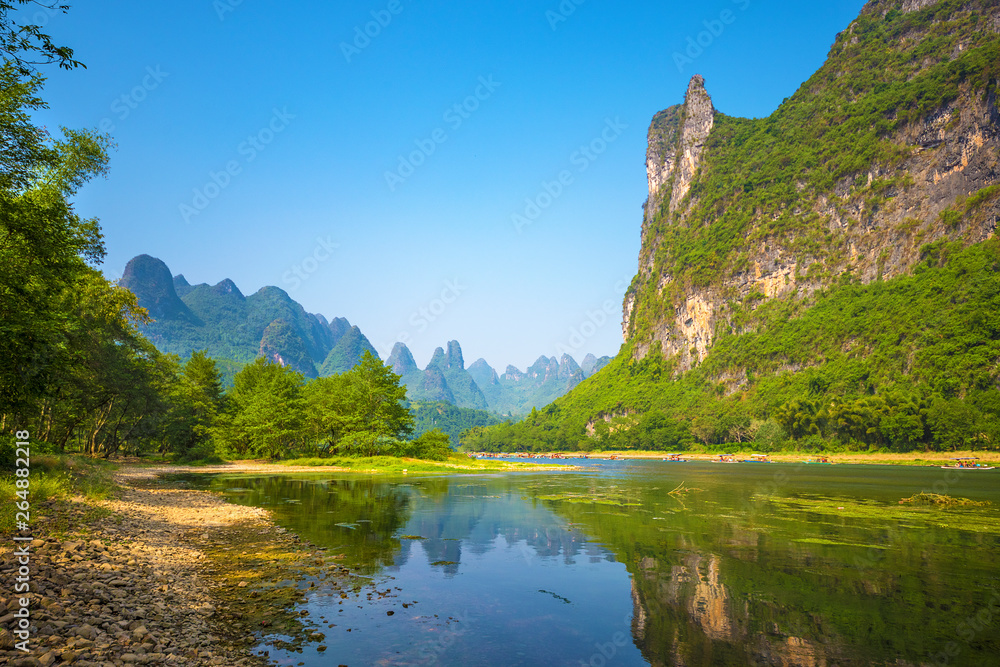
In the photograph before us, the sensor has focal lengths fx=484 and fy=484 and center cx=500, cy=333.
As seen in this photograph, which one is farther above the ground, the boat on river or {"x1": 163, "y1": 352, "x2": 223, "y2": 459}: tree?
{"x1": 163, "y1": 352, "x2": 223, "y2": 459}: tree

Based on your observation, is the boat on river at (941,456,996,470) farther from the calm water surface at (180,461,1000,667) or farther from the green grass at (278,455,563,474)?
the green grass at (278,455,563,474)

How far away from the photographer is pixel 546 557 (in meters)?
18.4

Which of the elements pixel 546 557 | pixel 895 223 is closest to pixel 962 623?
pixel 546 557

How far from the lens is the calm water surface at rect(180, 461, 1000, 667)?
33.3 feet

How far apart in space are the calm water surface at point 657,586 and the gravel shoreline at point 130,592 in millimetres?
1666

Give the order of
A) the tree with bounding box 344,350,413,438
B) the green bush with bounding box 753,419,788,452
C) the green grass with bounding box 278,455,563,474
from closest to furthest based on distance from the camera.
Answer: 1. the green grass with bounding box 278,455,563,474
2. the tree with bounding box 344,350,413,438
3. the green bush with bounding box 753,419,788,452

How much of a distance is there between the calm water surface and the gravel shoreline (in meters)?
1.67

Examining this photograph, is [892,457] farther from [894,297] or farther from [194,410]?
[194,410]

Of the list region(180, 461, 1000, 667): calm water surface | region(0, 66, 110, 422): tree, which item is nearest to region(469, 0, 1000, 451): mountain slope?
region(180, 461, 1000, 667): calm water surface

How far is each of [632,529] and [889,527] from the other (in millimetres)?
13197

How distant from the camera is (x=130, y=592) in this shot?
10617mm

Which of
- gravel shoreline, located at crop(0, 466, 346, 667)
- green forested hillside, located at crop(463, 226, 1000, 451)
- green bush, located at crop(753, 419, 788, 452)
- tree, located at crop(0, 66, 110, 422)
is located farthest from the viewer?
green bush, located at crop(753, 419, 788, 452)

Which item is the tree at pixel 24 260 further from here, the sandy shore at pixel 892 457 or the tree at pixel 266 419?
the sandy shore at pixel 892 457

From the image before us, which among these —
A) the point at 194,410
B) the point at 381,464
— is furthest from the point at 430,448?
the point at 194,410
